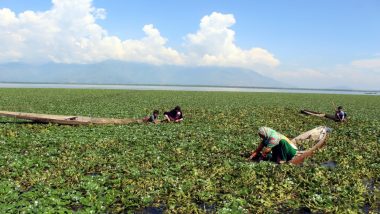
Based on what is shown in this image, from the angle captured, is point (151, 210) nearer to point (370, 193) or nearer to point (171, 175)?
point (171, 175)

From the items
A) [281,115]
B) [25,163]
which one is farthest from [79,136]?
[281,115]

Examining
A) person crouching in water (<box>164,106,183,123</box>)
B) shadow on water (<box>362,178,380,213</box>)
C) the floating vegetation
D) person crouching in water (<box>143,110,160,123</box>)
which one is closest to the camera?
the floating vegetation

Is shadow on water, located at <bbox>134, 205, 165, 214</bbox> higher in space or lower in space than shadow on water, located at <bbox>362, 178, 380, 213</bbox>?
lower

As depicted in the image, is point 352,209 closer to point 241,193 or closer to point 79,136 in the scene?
point 241,193

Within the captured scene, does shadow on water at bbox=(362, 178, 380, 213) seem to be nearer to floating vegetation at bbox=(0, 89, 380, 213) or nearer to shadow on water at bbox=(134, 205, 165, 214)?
floating vegetation at bbox=(0, 89, 380, 213)

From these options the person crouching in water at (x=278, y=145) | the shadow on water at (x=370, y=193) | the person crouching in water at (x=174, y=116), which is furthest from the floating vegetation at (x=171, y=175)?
the person crouching in water at (x=174, y=116)

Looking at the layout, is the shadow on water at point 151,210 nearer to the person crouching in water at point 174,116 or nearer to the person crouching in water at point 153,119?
the person crouching in water at point 153,119

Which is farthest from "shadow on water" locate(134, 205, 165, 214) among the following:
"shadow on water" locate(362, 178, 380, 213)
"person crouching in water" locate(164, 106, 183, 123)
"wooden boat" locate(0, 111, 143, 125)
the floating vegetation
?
"person crouching in water" locate(164, 106, 183, 123)

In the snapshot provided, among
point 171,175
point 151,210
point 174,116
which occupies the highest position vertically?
point 174,116

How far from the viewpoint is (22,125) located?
23312 millimetres

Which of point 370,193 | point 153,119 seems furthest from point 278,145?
point 153,119

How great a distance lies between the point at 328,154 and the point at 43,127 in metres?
18.9

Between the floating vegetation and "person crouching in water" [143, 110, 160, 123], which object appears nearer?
the floating vegetation

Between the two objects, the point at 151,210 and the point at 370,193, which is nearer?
the point at 151,210
